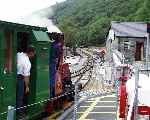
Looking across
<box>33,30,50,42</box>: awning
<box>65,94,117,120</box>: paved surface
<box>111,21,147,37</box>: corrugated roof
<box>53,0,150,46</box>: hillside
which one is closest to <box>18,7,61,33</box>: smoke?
<box>33,30,50,42</box>: awning

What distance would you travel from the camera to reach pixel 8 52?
11797 mm

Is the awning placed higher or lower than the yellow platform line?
higher

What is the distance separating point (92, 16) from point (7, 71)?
159 metres

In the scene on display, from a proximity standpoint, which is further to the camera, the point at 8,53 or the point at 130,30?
the point at 130,30

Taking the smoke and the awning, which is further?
the smoke

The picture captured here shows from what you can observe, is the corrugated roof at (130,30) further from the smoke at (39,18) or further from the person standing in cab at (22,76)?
the person standing in cab at (22,76)

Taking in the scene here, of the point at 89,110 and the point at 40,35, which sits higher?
the point at 40,35

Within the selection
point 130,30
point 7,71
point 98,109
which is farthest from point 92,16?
point 7,71

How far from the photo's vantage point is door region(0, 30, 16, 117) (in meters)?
11.2

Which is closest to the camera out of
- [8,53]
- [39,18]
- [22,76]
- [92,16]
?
[8,53]

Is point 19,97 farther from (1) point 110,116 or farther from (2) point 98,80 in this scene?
(2) point 98,80

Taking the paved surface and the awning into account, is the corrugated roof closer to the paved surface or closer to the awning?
the paved surface

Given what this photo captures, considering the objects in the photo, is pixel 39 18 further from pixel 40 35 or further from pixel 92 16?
pixel 92 16

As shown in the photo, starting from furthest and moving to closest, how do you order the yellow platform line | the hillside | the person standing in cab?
the hillside → the yellow platform line → the person standing in cab
